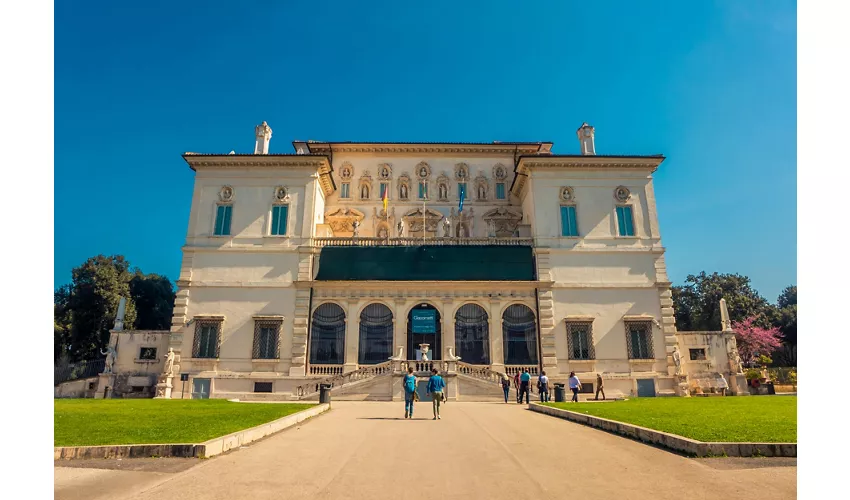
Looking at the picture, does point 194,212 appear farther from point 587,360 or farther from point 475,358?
point 587,360

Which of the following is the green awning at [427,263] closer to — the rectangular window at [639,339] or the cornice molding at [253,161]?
the cornice molding at [253,161]

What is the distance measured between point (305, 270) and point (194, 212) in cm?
866

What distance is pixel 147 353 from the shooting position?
3000 cm

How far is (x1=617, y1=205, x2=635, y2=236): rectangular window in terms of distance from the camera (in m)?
32.1

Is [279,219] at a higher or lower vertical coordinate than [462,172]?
lower

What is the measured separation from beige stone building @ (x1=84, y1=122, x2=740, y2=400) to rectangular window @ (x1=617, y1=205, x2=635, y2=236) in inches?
5.7

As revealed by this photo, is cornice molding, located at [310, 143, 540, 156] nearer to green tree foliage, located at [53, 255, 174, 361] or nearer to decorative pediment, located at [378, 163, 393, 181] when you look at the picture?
decorative pediment, located at [378, 163, 393, 181]

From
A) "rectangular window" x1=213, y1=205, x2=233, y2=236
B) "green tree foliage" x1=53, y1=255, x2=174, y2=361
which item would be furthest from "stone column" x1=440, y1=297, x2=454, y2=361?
"green tree foliage" x1=53, y1=255, x2=174, y2=361

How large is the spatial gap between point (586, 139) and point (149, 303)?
148 feet

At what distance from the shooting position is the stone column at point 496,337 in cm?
2935

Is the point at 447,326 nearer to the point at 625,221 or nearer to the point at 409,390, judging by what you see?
the point at 625,221

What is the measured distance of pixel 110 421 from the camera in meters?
12.5

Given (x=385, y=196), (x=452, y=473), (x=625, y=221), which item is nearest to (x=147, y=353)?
(x=385, y=196)
